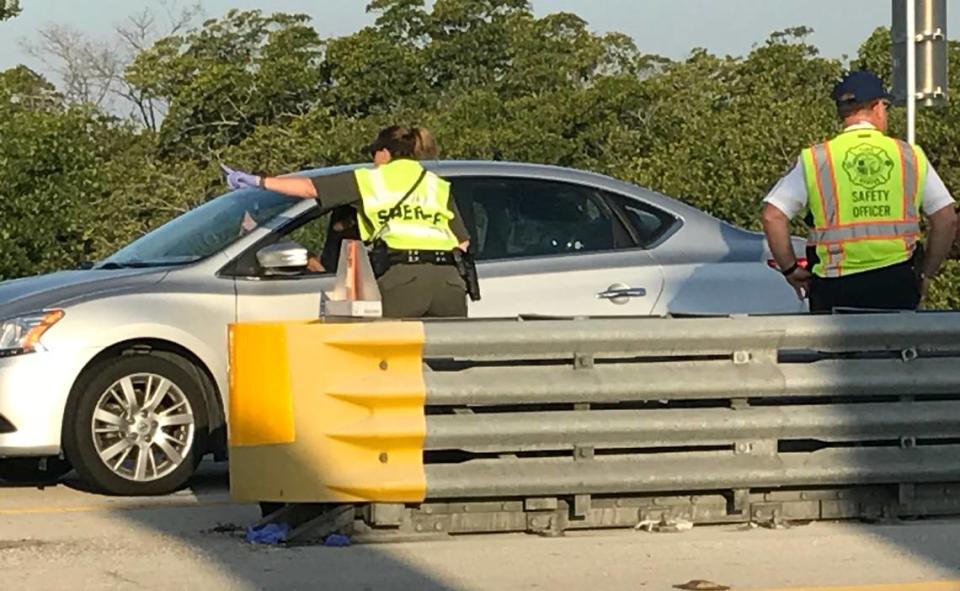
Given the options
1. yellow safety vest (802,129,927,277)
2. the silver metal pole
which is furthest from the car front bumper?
the silver metal pole

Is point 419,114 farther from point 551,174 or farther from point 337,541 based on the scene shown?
point 337,541

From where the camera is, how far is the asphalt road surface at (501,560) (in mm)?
6332

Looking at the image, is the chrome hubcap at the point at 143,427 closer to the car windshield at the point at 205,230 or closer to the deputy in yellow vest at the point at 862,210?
the car windshield at the point at 205,230

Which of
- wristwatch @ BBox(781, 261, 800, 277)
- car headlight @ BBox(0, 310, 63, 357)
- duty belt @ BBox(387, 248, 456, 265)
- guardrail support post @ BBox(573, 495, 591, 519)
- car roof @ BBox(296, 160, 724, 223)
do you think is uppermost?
car roof @ BBox(296, 160, 724, 223)

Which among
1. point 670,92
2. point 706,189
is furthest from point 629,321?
point 670,92

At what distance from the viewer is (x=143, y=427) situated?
9047mm

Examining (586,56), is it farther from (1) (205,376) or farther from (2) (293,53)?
(1) (205,376)

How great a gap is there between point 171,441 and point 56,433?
55cm

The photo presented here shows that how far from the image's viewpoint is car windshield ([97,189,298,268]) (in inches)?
371

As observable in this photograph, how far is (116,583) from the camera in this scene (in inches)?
251

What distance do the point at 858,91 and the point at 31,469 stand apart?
16.1 feet

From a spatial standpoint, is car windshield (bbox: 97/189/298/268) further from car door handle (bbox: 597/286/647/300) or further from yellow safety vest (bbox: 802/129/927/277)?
yellow safety vest (bbox: 802/129/927/277)

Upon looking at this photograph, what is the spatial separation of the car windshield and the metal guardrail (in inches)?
94.1

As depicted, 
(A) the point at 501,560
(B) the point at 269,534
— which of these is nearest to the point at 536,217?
(B) the point at 269,534
